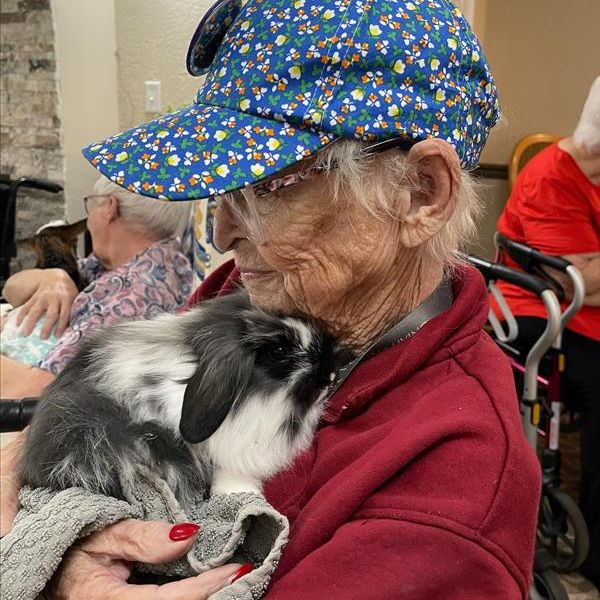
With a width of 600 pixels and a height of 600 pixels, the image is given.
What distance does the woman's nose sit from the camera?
36.3 inches

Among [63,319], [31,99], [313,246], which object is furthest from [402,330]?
[31,99]

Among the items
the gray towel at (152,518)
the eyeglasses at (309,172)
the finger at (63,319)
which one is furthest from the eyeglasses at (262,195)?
the finger at (63,319)

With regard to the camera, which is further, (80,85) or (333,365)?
(80,85)

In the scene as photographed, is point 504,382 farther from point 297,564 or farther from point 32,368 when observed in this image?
point 32,368

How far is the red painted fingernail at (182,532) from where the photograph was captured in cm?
75

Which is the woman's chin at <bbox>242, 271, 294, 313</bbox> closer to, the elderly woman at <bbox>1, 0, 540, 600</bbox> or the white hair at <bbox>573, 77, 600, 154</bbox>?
the elderly woman at <bbox>1, 0, 540, 600</bbox>

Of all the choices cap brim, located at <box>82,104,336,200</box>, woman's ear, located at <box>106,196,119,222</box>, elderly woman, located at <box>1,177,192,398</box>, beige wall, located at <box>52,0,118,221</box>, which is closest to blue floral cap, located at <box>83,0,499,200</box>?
cap brim, located at <box>82,104,336,200</box>

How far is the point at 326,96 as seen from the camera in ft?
2.48

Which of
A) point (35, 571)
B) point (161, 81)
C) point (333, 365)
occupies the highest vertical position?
point (161, 81)

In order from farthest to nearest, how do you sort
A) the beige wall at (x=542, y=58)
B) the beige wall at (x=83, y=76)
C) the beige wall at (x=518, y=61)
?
the beige wall at (x=542, y=58) → the beige wall at (x=83, y=76) → the beige wall at (x=518, y=61)

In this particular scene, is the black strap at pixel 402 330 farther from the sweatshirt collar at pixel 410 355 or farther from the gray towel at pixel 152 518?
the gray towel at pixel 152 518

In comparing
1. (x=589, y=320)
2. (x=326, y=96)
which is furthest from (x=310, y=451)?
(x=589, y=320)

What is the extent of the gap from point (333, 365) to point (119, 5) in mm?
2994

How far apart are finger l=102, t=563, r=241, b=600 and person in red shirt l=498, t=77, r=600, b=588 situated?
1907 millimetres
